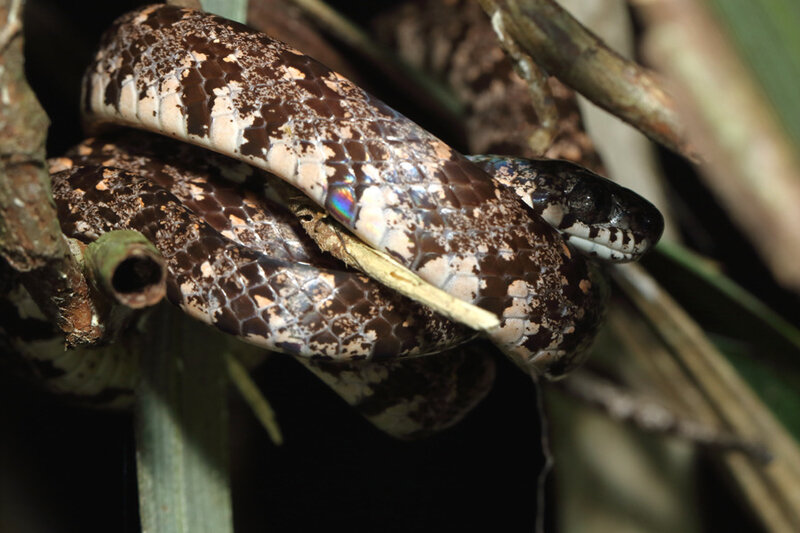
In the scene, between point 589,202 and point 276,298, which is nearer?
point 276,298

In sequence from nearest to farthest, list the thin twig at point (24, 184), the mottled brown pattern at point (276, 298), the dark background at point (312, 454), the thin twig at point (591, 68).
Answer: the thin twig at point (24, 184), the mottled brown pattern at point (276, 298), the thin twig at point (591, 68), the dark background at point (312, 454)

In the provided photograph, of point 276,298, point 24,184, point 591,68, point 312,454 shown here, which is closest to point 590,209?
point 591,68

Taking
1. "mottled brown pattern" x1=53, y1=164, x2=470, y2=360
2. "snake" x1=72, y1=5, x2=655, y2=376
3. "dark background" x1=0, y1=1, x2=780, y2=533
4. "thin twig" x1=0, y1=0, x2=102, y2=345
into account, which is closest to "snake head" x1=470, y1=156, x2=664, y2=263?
"snake" x1=72, y1=5, x2=655, y2=376

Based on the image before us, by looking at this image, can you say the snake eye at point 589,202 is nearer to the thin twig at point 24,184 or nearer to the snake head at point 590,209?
the snake head at point 590,209

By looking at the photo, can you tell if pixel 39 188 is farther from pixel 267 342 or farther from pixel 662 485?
pixel 662 485

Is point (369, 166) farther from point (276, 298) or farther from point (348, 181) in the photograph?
point (276, 298)

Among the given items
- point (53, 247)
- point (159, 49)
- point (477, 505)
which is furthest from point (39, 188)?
point (477, 505)

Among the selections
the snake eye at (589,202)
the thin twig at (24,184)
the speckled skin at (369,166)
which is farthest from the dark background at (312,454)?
the thin twig at (24,184)
